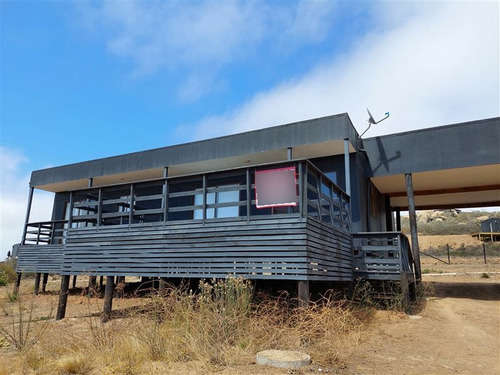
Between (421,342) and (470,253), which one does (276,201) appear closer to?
(421,342)

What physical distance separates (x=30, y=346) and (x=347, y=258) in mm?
6735

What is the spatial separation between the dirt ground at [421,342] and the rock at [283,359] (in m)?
0.08

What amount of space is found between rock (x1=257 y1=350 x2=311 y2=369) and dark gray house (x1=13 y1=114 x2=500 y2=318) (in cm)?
176

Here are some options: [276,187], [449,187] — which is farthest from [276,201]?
[449,187]

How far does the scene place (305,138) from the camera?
11.0 metres

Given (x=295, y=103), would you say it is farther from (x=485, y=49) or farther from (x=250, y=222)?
(x=250, y=222)

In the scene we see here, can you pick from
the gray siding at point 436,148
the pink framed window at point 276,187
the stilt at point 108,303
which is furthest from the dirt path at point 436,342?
the stilt at point 108,303

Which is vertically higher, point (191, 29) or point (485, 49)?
point (191, 29)

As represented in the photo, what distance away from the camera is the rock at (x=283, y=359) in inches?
173

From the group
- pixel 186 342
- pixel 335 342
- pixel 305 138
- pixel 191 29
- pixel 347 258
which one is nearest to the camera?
pixel 186 342

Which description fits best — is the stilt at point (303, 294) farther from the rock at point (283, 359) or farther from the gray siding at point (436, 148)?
the gray siding at point (436, 148)

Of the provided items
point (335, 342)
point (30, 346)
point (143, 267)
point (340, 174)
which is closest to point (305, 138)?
point (340, 174)

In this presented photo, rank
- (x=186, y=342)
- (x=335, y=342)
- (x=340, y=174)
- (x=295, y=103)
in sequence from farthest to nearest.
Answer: (x=295, y=103) < (x=340, y=174) < (x=335, y=342) < (x=186, y=342)

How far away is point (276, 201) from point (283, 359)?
3331mm
